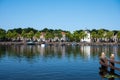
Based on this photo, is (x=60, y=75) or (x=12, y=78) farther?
(x=60, y=75)

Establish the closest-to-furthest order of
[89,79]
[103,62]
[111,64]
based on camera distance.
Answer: [89,79] → [111,64] → [103,62]

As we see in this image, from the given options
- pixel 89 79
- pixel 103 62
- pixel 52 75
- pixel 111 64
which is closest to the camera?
pixel 89 79

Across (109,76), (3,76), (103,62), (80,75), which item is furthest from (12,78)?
(103,62)

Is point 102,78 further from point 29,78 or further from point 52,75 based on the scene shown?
point 29,78

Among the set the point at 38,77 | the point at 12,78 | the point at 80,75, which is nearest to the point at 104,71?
the point at 80,75

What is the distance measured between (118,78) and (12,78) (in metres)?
13.3

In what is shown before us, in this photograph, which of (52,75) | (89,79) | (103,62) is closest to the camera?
(89,79)

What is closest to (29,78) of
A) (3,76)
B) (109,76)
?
(3,76)

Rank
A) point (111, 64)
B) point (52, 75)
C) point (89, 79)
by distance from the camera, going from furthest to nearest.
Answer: point (111, 64)
point (52, 75)
point (89, 79)

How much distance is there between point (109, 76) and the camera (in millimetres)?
35062

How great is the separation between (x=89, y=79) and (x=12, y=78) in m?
9.52

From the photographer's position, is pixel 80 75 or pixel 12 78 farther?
pixel 80 75

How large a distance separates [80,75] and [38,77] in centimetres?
589

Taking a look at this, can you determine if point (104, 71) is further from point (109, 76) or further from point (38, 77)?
point (38, 77)
